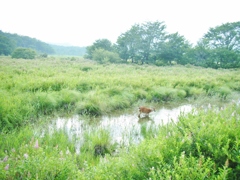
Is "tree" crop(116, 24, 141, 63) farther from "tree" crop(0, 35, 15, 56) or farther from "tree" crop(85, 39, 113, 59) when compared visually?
"tree" crop(0, 35, 15, 56)

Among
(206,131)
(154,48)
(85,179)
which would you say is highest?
(154,48)

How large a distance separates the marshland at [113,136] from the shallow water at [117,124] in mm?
34

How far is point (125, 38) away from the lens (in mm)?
40062

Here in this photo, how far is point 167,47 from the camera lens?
37.0 meters

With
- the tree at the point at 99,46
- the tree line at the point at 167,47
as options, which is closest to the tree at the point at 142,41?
the tree line at the point at 167,47

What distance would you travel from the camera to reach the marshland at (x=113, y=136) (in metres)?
2.20

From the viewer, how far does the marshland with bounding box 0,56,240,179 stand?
2.20 meters

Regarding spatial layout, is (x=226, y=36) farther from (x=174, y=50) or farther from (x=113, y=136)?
(x=113, y=136)

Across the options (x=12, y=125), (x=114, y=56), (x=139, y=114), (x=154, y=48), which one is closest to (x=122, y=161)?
(x=12, y=125)

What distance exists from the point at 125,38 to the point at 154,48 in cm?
696

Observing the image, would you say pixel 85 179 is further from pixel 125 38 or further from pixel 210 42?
pixel 210 42

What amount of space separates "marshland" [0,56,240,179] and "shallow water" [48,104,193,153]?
0.03 meters

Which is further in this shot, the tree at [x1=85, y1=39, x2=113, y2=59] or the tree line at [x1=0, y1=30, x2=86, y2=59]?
the tree at [x1=85, y1=39, x2=113, y2=59]

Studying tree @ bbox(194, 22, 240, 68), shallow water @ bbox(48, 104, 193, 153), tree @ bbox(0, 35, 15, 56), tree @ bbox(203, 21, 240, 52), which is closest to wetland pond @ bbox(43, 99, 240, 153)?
shallow water @ bbox(48, 104, 193, 153)
